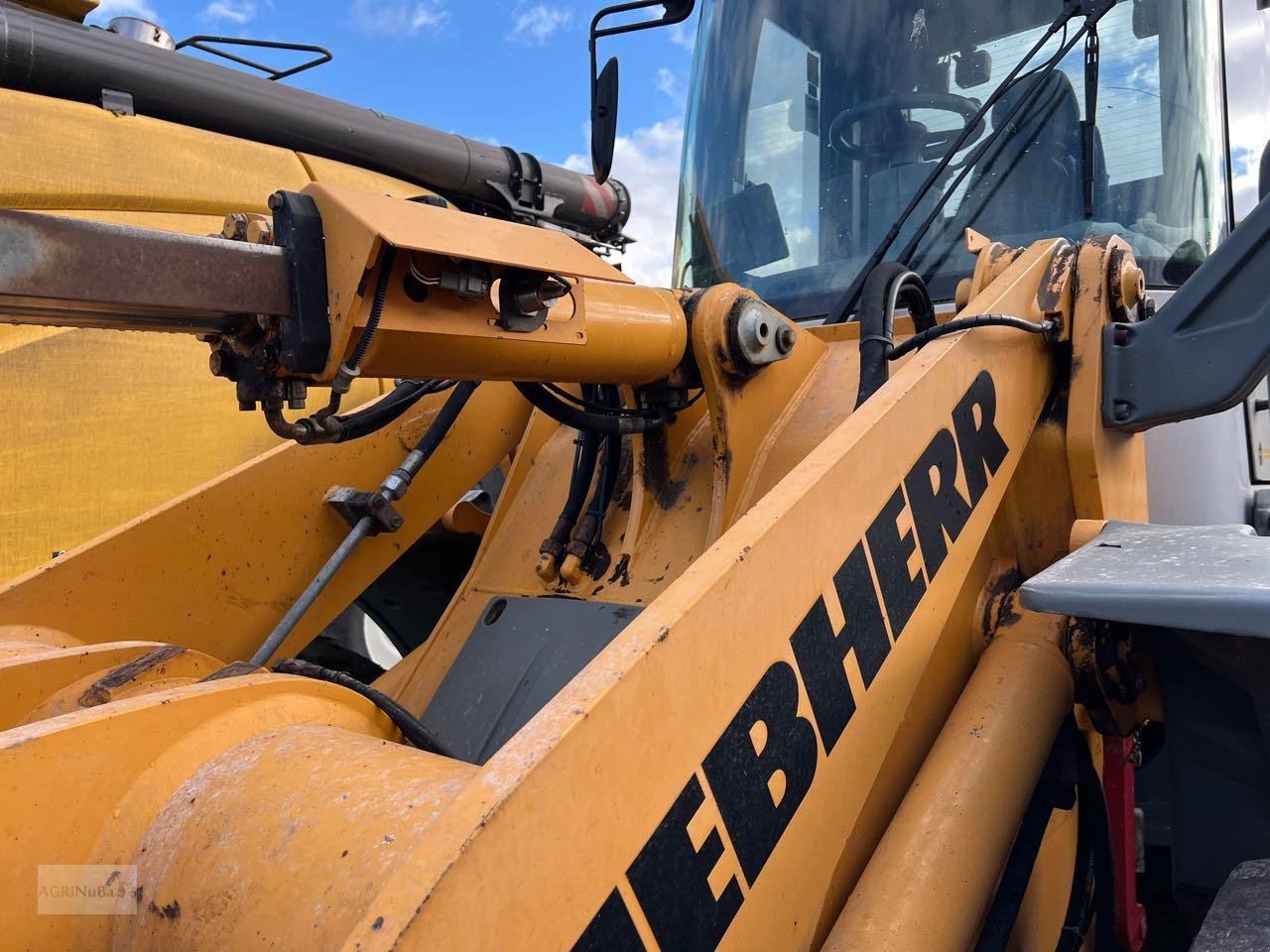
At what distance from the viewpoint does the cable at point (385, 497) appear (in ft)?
6.72

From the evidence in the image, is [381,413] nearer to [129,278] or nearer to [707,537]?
[707,537]

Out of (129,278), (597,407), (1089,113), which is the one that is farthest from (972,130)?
(129,278)

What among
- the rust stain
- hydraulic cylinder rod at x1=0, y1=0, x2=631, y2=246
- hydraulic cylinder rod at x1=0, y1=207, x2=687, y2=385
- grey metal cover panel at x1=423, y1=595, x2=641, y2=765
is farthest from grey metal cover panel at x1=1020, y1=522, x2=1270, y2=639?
hydraulic cylinder rod at x1=0, y1=0, x2=631, y2=246

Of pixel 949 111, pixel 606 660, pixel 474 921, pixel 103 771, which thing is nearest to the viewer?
pixel 474 921

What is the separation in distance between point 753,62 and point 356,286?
182cm

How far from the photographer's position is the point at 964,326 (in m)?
1.56

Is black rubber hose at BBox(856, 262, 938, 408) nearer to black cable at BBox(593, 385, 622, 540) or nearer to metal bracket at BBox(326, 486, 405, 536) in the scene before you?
black cable at BBox(593, 385, 622, 540)

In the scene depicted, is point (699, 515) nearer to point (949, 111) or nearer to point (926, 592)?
point (926, 592)

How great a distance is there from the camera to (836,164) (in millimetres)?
2529

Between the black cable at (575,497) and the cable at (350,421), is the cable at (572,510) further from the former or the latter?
the cable at (350,421)

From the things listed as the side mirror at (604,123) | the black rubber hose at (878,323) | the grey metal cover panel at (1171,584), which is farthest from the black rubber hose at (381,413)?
the grey metal cover panel at (1171,584)

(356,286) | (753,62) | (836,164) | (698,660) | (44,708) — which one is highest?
(753,62)

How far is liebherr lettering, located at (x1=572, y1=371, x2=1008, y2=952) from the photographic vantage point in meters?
0.90

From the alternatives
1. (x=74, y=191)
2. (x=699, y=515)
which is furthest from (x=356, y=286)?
(x=74, y=191)
